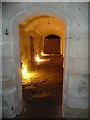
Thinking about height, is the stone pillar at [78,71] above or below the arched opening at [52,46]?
below

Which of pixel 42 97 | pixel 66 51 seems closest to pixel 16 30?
pixel 66 51

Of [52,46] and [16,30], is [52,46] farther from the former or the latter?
[16,30]

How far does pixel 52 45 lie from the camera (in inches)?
981

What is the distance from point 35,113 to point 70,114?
4.18 feet

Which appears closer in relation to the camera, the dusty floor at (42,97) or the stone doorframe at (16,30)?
the stone doorframe at (16,30)

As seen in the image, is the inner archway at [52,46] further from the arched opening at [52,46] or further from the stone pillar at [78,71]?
the stone pillar at [78,71]

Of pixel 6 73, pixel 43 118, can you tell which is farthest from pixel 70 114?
pixel 6 73

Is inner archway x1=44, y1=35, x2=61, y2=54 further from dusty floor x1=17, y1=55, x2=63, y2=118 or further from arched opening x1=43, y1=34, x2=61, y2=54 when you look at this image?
dusty floor x1=17, y1=55, x2=63, y2=118

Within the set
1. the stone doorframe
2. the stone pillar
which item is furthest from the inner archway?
the stone pillar

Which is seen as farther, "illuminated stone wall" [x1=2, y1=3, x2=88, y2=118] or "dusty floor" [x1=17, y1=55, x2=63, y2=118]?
"dusty floor" [x1=17, y1=55, x2=63, y2=118]

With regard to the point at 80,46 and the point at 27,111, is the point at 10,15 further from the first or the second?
the point at 27,111

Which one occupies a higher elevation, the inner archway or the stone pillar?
the inner archway

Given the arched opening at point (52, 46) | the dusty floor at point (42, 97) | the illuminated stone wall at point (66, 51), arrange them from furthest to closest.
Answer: the arched opening at point (52, 46) < the dusty floor at point (42, 97) < the illuminated stone wall at point (66, 51)

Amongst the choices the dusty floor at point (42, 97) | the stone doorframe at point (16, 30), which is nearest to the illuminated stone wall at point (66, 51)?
the stone doorframe at point (16, 30)
